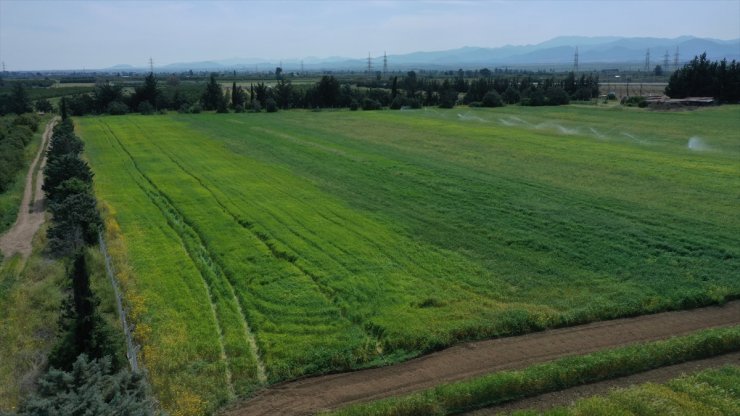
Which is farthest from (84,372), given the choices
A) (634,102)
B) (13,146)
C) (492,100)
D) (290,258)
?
(634,102)

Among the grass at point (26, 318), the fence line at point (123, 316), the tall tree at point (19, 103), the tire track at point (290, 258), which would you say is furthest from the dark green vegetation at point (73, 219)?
the tall tree at point (19, 103)

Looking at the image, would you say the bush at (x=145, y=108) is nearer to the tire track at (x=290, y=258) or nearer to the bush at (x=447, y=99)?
the bush at (x=447, y=99)

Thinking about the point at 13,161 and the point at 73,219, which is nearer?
the point at 73,219

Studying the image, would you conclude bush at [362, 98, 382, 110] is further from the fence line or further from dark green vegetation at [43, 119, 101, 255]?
the fence line

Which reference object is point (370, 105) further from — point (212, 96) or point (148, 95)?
point (148, 95)

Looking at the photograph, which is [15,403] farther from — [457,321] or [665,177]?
[665,177]

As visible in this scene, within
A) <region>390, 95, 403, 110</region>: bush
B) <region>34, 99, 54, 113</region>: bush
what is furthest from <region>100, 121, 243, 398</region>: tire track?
<region>390, 95, 403, 110</region>: bush
